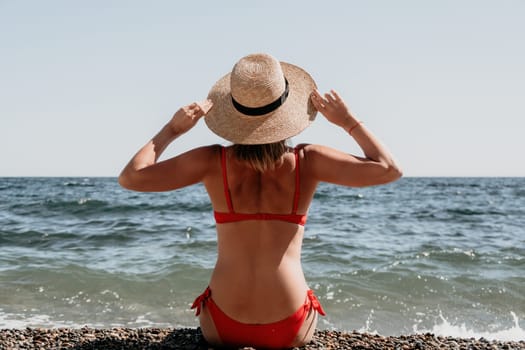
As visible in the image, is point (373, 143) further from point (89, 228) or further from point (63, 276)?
point (89, 228)

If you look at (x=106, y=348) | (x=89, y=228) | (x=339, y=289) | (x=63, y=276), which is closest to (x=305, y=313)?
(x=106, y=348)

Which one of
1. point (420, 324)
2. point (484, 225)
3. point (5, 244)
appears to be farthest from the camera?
point (484, 225)

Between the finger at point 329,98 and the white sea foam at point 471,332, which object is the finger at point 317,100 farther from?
the white sea foam at point 471,332

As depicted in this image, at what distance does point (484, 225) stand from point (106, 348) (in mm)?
12629

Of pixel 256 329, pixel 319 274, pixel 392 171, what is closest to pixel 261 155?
pixel 392 171

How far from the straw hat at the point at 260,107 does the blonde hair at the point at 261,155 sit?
0.08 m

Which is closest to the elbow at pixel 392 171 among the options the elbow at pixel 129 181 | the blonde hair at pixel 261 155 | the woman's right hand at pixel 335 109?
the woman's right hand at pixel 335 109

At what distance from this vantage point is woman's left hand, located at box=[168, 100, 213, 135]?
3.02 metres

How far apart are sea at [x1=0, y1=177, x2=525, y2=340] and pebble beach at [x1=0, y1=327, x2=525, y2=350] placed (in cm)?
121

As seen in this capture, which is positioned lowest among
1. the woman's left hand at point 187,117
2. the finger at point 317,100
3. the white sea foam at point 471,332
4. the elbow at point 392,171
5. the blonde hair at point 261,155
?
the white sea foam at point 471,332

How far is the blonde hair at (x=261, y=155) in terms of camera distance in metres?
2.89

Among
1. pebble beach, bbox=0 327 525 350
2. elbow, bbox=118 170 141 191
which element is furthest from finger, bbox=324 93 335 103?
pebble beach, bbox=0 327 525 350

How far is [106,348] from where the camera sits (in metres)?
3.80

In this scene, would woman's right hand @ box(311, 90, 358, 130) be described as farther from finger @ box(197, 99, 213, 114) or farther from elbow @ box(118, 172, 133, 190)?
elbow @ box(118, 172, 133, 190)
